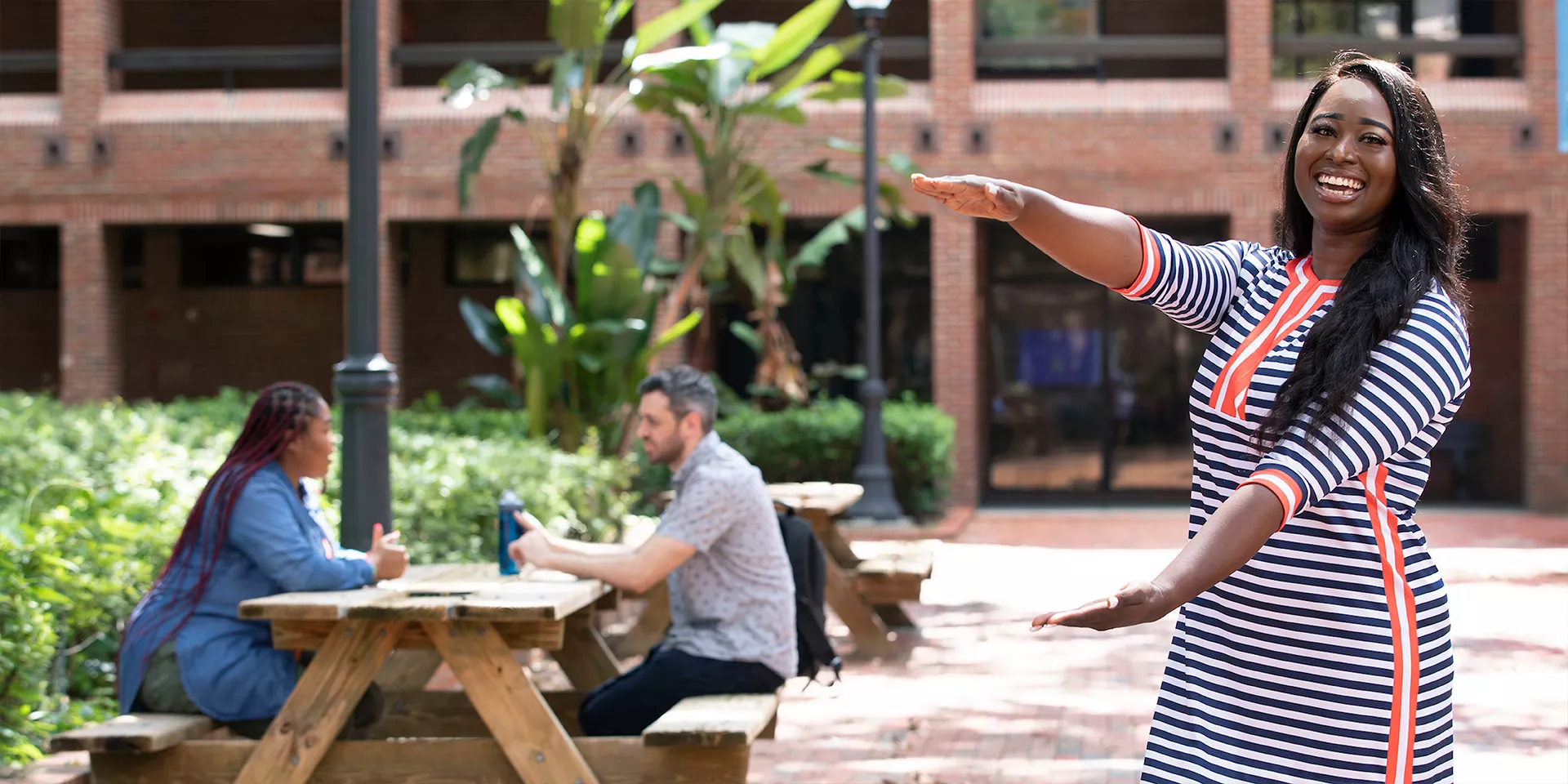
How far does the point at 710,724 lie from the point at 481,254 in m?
17.8

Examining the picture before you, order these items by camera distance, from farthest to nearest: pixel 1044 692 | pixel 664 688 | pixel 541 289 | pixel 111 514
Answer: pixel 541 289, pixel 1044 692, pixel 111 514, pixel 664 688

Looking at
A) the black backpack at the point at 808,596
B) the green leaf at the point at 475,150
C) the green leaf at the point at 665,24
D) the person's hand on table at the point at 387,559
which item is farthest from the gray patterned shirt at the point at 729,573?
the green leaf at the point at 475,150

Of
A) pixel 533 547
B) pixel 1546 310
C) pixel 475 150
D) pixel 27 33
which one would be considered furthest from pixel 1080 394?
pixel 533 547

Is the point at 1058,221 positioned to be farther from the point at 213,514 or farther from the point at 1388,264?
the point at 213,514

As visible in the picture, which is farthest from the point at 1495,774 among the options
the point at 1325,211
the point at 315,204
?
the point at 315,204

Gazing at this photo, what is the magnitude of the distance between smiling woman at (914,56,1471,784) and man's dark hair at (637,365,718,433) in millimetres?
2992

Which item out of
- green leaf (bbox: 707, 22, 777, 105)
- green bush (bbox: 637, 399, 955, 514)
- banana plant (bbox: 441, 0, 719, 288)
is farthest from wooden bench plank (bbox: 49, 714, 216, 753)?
green bush (bbox: 637, 399, 955, 514)

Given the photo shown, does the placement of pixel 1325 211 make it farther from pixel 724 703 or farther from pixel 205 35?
pixel 205 35

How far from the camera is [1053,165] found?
18172 mm

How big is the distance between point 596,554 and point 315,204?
15.1m

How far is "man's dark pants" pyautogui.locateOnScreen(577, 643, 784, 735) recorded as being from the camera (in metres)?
5.06

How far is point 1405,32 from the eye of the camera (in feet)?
61.9

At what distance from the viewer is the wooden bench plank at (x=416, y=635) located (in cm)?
466

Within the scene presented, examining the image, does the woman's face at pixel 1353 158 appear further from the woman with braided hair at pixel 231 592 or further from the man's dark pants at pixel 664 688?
the woman with braided hair at pixel 231 592
